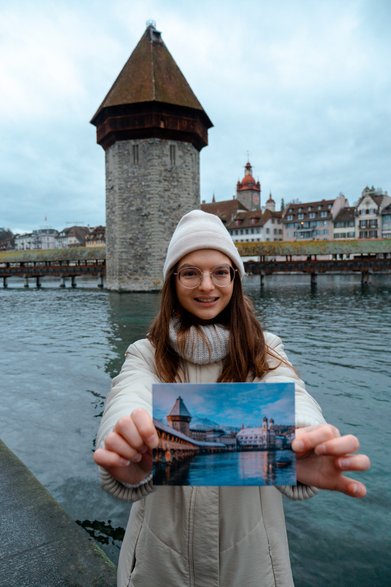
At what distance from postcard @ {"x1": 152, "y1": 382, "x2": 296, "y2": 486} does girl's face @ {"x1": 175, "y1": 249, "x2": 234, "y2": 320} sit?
1.74ft

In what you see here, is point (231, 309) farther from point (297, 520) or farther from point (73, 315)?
point (73, 315)

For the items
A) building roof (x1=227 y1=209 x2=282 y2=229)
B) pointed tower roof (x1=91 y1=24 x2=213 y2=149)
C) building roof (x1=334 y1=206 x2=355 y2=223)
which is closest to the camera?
pointed tower roof (x1=91 y1=24 x2=213 y2=149)

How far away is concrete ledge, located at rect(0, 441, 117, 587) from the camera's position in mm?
1717

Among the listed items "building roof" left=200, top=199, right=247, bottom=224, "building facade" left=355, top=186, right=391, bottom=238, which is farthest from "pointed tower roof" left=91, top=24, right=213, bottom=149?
"building roof" left=200, top=199, right=247, bottom=224

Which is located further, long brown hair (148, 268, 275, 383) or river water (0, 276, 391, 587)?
river water (0, 276, 391, 587)

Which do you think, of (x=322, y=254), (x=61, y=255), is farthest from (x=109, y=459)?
(x=61, y=255)

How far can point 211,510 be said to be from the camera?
3.88ft

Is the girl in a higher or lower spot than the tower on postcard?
lower

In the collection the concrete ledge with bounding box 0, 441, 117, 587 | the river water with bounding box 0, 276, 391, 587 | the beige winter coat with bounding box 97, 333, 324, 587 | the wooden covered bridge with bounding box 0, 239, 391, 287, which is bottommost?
the river water with bounding box 0, 276, 391, 587

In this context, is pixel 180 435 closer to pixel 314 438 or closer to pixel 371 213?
pixel 314 438

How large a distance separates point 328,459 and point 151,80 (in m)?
25.2

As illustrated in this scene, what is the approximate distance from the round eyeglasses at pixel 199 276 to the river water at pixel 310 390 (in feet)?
6.20

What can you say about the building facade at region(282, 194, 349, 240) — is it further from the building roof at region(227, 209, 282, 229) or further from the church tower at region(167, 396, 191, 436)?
the church tower at region(167, 396, 191, 436)

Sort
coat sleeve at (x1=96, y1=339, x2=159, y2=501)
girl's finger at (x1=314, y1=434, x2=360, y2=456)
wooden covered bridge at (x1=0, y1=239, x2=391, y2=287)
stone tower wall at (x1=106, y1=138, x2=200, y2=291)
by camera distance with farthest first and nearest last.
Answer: wooden covered bridge at (x1=0, y1=239, x2=391, y2=287) < stone tower wall at (x1=106, y1=138, x2=200, y2=291) < coat sleeve at (x1=96, y1=339, x2=159, y2=501) < girl's finger at (x1=314, y1=434, x2=360, y2=456)
